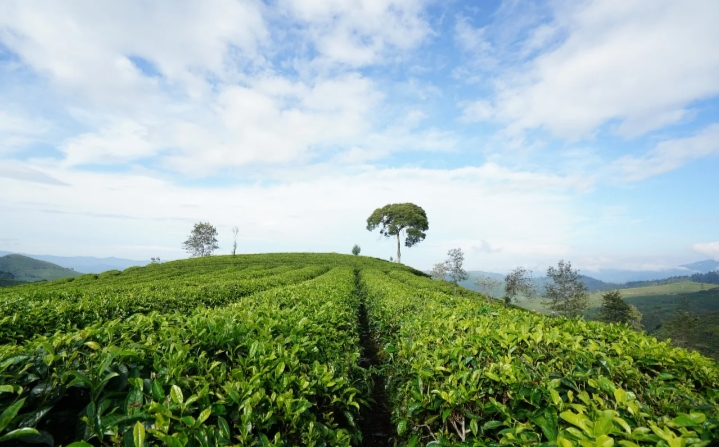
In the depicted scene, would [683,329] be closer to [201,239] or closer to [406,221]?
[406,221]

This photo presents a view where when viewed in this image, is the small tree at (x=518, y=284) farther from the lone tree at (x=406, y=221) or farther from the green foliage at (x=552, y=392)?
the green foliage at (x=552, y=392)

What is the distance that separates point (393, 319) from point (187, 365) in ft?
17.6

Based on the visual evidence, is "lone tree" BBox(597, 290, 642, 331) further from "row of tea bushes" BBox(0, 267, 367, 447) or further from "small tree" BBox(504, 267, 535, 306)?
"row of tea bushes" BBox(0, 267, 367, 447)

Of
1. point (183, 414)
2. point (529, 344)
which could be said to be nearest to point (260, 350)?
point (183, 414)

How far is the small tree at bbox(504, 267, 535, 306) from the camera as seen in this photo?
43.1 metres

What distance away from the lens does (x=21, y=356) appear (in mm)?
1961

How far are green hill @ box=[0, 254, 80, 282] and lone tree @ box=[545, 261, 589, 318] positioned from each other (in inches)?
7081

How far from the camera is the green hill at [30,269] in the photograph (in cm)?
13925

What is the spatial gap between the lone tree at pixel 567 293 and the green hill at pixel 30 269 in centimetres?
17986

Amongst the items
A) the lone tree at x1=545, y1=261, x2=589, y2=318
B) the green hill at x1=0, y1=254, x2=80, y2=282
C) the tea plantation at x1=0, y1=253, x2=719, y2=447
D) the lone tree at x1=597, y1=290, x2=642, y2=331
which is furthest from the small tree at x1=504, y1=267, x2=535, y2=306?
the green hill at x1=0, y1=254, x2=80, y2=282

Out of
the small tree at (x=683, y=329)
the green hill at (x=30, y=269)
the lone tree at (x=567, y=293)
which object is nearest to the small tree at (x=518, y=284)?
the lone tree at (x=567, y=293)

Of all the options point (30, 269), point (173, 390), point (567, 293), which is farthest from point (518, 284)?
point (30, 269)

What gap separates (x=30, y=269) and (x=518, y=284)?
209m

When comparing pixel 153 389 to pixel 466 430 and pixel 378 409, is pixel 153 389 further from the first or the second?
pixel 378 409
